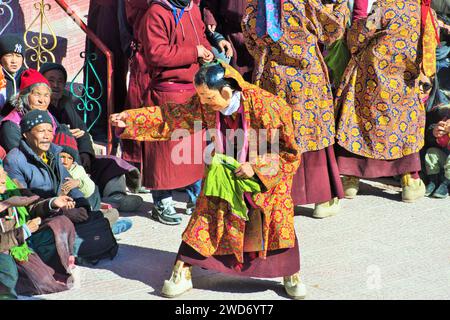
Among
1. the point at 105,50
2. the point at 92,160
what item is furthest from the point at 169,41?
the point at 105,50

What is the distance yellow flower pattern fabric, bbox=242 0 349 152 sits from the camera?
720 cm

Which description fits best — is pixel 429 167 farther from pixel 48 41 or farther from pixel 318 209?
pixel 48 41

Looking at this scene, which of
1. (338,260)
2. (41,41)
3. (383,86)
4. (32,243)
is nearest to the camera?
(32,243)

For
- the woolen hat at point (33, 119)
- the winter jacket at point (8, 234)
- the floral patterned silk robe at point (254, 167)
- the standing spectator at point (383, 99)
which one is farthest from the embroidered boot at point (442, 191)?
the winter jacket at point (8, 234)

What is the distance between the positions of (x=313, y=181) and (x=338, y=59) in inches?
46.1

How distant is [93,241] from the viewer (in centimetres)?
659

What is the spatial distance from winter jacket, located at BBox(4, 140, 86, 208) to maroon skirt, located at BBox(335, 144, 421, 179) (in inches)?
88.4

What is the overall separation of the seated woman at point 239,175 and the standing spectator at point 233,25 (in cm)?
273

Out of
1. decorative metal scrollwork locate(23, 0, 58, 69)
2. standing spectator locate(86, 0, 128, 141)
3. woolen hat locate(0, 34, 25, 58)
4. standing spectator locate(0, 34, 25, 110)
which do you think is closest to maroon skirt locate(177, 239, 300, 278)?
standing spectator locate(0, 34, 25, 110)

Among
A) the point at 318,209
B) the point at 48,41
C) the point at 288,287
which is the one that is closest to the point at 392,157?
the point at 318,209

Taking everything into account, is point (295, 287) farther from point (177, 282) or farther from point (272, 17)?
point (272, 17)

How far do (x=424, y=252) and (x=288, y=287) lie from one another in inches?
50.5

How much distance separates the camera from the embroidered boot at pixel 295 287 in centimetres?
603

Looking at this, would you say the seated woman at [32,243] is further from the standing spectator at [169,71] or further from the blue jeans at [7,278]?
the standing spectator at [169,71]
